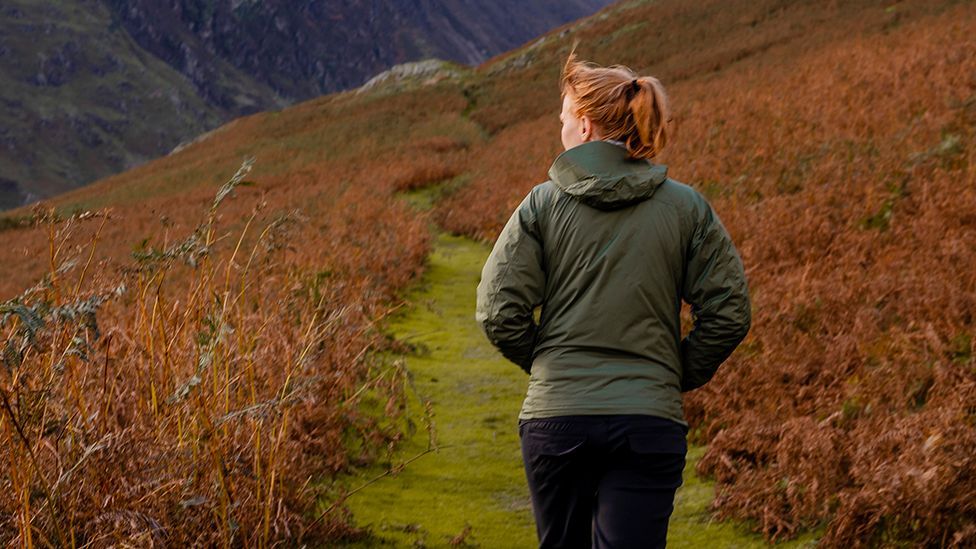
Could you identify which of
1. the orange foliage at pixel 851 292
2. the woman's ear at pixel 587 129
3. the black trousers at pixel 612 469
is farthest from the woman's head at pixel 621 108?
the orange foliage at pixel 851 292

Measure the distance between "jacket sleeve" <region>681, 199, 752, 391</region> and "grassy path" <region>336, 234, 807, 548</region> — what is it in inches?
78.5

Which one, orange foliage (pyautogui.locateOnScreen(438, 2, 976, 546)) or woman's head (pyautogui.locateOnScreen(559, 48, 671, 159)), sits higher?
woman's head (pyautogui.locateOnScreen(559, 48, 671, 159))

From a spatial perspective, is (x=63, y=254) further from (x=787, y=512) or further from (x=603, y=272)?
(x=787, y=512)

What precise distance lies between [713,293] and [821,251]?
17.7 feet

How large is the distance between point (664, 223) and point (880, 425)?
2.77 m

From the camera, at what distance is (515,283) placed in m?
2.75

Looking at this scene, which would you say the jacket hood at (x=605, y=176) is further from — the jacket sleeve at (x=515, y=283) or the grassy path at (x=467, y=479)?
Result: the grassy path at (x=467, y=479)

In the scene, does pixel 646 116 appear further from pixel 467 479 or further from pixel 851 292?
pixel 851 292

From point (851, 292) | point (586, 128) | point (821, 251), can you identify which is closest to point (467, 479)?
Result: point (851, 292)

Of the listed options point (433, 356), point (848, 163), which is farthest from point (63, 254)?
point (848, 163)

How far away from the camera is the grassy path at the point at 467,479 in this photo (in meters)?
4.84

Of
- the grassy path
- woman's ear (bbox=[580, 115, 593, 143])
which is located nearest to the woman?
woman's ear (bbox=[580, 115, 593, 143])

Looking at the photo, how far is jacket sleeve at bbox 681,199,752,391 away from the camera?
2787 millimetres

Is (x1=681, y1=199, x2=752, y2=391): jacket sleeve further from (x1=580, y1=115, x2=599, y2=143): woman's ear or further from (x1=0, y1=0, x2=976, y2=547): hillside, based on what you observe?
(x1=0, y1=0, x2=976, y2=547): hillside
